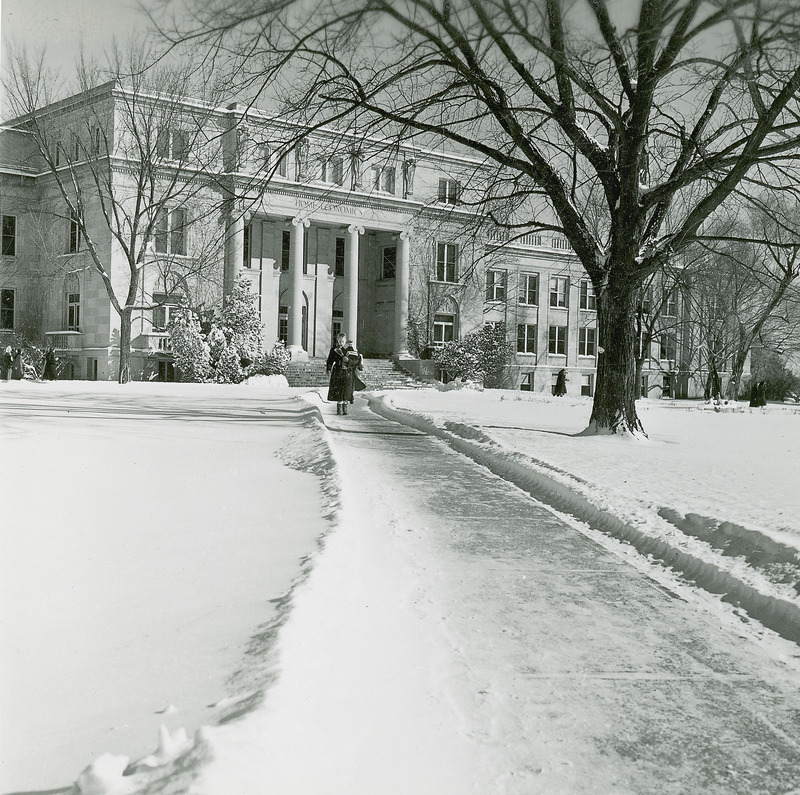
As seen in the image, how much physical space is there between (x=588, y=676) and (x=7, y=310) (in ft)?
138

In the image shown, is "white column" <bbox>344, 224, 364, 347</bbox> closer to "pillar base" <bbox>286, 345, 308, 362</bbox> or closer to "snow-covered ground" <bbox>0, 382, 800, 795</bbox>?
"pillar base" <bbox>286, 345, 308, 362</bbox>

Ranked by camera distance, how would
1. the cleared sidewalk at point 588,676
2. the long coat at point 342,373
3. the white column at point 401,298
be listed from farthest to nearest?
1. the white column at point 401,298
2. the long coat at point 342,373
3. the cleared sidewalk at point 588,676

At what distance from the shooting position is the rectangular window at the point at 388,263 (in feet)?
167

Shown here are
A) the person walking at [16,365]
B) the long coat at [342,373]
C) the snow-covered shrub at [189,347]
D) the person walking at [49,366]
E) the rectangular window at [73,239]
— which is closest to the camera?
the long coat at [342,373]

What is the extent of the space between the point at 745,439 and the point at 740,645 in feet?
40.0

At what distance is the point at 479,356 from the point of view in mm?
45938

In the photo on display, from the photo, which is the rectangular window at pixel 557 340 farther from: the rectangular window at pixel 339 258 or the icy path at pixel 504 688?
the icy path at pixel 504 688

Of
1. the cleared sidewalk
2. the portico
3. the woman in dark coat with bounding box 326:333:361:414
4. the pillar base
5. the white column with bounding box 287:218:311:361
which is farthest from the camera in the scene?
the portico

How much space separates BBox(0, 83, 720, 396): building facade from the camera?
1426 inches

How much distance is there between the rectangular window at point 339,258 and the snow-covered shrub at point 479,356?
7500 mm

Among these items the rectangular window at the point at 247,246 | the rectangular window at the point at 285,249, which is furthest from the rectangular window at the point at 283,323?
the rectangular window at the point at 247,246

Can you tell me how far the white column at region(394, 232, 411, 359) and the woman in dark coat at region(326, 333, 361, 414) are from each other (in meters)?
27.3

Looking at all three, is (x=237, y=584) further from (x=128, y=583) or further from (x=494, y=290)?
(x=494, y=290)

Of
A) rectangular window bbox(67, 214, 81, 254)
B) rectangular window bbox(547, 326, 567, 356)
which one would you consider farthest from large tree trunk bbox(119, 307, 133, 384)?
rectangular window bbox(547, 326, 567, 356)
